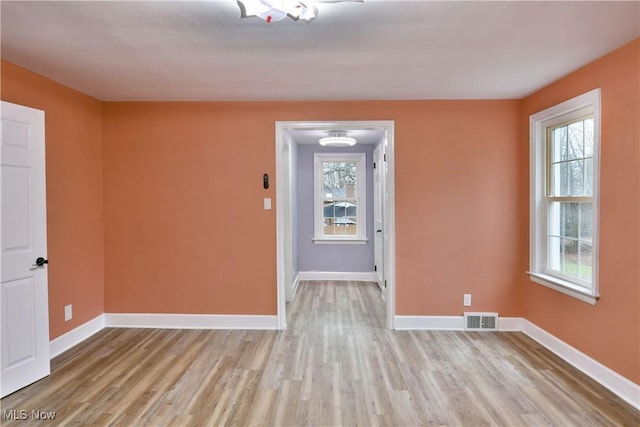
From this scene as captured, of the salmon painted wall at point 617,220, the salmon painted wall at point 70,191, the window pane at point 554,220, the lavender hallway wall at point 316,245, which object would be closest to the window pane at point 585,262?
the salmon painted wall at point 617,220

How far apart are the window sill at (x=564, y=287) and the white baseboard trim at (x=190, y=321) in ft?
8.51

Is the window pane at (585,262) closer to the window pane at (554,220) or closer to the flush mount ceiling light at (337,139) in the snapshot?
the window pane at (554,220)

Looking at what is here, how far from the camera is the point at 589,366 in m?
2.53

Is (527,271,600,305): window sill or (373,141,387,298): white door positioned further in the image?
(373,141,387,298): white door

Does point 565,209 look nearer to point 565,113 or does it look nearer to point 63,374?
point 565,113

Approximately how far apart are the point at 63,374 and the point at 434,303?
3.33 m

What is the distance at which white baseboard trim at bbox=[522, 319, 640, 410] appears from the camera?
2189 mm

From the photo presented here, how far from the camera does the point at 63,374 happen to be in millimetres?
2582

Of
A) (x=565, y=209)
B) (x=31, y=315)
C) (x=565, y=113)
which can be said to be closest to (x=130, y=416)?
(x=31, y=315)

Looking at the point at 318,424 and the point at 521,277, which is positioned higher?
the point at 521,277

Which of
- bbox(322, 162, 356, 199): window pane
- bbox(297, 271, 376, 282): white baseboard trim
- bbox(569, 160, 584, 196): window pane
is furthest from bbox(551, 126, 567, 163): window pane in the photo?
bbox(297, 271, 376, 282): white baseboard trim

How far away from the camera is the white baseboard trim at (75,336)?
2903 mm

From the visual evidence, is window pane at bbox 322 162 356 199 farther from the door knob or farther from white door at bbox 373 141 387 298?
the door knob

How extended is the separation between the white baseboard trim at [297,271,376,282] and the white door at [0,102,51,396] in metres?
3.64
